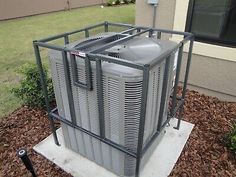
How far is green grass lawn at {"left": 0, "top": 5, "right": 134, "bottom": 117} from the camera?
448 cm

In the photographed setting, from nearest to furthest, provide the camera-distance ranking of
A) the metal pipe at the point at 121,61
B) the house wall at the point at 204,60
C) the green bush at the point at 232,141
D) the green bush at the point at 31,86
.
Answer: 1. the metal pipe at the point at 121,61
2. the green bush at the point at 232,141
3. the green bush at the point at 31,86
4. the house wall at the point at 204,60

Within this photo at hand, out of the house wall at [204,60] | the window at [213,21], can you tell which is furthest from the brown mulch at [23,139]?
the window at [213,21]

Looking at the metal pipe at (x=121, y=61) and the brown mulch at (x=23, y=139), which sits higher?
the metal pipe at (x=121, y=61)

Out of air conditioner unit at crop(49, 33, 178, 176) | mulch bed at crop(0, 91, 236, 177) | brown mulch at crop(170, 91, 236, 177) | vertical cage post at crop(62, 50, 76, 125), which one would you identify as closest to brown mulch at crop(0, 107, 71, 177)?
mulch bed at crop(0, 91, 236, 177)

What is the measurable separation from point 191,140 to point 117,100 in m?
1.55

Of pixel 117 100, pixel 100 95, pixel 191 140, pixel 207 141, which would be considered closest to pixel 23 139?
pixel 100 95

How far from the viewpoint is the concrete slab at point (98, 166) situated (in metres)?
2.49

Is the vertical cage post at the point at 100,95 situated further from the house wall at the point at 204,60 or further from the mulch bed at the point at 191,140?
the house wall at the point at 204,60

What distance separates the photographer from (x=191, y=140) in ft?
9.73

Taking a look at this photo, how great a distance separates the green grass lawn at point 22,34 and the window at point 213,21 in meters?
3.23

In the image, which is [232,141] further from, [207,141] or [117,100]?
[117,100]

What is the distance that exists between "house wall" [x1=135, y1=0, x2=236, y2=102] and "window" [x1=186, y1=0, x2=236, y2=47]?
0.11 metres

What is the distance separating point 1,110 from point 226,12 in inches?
153

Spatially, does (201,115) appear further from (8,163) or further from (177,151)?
(8,163)
